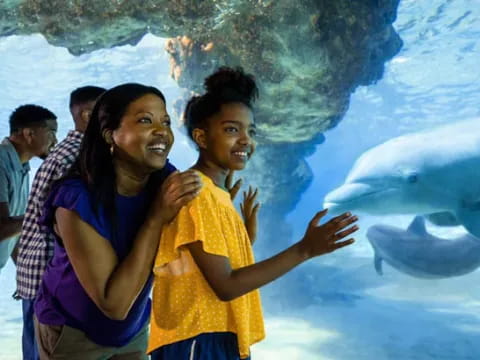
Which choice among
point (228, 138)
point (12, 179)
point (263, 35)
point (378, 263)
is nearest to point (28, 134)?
point (12, 179)

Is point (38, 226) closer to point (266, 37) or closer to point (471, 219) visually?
point (266, 37)

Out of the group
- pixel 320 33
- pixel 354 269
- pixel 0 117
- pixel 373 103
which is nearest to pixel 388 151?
pixel 320 33

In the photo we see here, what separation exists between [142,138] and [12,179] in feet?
7.46

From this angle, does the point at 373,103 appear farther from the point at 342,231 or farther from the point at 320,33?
the point at 342,231

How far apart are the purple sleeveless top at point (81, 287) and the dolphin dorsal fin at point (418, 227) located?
30.0 feet

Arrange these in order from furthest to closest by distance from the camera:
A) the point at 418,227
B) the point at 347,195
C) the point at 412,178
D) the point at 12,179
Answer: the point at 418,227 → the point at 347,195 → the point at 412,178 → the point at 12,179

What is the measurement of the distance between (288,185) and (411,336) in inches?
191

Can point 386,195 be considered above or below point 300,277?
above

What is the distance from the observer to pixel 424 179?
7.97 meters

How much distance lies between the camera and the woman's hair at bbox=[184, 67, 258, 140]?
6.21ft

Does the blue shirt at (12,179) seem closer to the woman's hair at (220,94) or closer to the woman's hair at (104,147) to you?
the woman's hair at (104,147)

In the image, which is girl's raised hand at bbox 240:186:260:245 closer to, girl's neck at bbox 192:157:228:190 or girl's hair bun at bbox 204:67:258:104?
girl's neck at bbox 192:157:228:190

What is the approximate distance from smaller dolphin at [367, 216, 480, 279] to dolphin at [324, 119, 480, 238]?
0.96 m

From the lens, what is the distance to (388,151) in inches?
330
